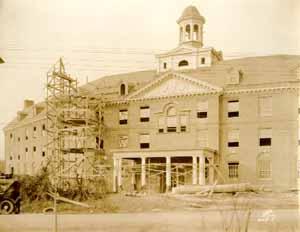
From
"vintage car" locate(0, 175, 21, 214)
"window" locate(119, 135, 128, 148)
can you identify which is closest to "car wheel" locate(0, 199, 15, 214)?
"vintage car" locate(0, 175, 21, 214)

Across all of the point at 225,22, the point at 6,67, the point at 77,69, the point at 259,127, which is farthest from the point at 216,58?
the point at 6,67

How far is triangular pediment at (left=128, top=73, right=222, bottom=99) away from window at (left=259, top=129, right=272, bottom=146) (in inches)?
15.9

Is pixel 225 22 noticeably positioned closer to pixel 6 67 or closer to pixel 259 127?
pixel 259 127

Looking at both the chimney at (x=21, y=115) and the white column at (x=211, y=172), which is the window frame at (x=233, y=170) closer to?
the white column at (x=211, y=172)

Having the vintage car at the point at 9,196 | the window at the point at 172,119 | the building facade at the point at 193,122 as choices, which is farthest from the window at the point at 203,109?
the vintage car at the point at 9,196

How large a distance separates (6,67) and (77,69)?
359 millimetres

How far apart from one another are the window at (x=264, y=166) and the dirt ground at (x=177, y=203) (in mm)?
94

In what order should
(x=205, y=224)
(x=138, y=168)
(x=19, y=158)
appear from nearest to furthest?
(x=205, y=224) → (x=19, y=158) → (x=138, y=168)

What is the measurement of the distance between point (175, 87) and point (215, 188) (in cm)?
59

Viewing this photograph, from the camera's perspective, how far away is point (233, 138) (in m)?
2.99

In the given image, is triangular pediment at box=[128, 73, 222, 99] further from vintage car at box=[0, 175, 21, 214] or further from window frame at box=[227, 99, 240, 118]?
vintage car at box=[0, 175, 21, 214]

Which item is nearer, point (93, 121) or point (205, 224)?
point (205, 224)

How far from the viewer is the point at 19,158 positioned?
3.03 metres

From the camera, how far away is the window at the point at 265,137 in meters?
2.91
